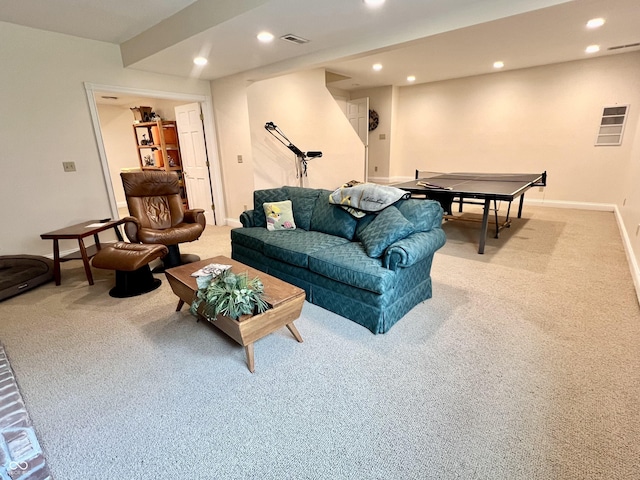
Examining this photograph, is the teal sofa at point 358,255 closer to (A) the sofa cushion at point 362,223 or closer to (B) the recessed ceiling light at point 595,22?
(A) the sofa cushion at point 362,223

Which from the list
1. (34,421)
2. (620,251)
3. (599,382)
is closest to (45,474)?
(34,421)

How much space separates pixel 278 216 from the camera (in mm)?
3346

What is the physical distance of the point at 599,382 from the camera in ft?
5.67

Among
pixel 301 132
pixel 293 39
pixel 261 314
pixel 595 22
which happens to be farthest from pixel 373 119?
pixel 261 314

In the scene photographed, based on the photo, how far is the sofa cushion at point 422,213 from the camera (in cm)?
259

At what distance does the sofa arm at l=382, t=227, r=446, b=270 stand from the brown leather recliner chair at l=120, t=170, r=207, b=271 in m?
2.40

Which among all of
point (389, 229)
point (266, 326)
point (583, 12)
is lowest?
point (266, 326)

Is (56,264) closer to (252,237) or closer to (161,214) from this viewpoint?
(161,214)

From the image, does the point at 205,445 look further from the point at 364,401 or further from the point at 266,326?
the point at 364,401

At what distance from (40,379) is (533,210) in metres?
7.13

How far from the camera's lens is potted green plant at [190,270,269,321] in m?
1.75

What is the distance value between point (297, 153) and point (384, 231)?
3.27m

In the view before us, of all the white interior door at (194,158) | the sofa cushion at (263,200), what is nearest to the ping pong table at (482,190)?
the sofa cushion at (263,200)

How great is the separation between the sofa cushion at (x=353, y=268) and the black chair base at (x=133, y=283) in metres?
1.68
